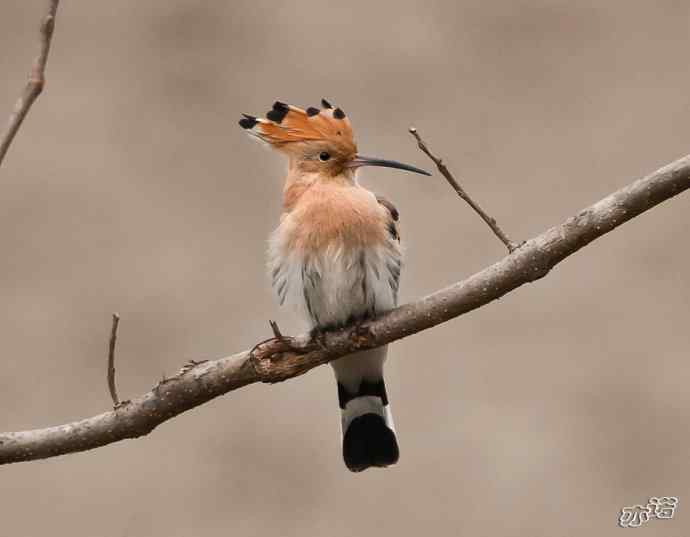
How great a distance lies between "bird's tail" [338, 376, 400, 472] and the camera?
6.81ft

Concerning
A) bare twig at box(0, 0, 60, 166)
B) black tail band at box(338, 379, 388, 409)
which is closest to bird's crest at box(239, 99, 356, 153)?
black tail band at box(338, 379, 388, 409)

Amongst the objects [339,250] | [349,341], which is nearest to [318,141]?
[339,250]

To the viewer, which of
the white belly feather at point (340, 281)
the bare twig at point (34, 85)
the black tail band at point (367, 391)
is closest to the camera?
the bare twig at point (34, 85)

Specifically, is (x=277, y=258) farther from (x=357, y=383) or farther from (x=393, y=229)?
(x=357, y=383)

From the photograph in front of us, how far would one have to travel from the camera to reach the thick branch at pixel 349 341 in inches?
55.2

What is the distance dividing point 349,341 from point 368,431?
46 cm

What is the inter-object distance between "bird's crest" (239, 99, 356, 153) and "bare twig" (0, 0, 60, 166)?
99 centimetres

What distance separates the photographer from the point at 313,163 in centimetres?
201

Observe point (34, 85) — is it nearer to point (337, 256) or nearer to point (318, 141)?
point (337, 256)

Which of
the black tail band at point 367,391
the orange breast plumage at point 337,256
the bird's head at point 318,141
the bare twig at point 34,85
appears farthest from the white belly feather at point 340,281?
the bare twig at point 34,85

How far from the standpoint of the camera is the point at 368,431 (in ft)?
6.82

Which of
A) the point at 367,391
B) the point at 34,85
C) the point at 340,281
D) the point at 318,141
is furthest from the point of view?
the point at 367,391

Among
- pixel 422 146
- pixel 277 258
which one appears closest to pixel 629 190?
pixel 422 146

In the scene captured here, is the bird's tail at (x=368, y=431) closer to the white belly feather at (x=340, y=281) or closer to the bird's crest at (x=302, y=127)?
the white belly feather at (x=340, y=281)
